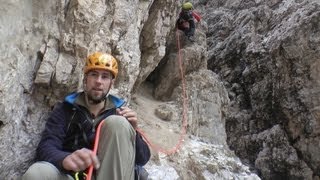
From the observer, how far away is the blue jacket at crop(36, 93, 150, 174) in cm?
413

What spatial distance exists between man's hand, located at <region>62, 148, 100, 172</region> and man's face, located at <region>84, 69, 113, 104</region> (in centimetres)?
84

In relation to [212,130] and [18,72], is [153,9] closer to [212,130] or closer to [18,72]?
[212,130]

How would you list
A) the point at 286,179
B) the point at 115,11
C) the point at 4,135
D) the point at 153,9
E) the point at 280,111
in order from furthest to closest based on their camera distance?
the point at 280,111 → the point at 286,179 → the point at 153,9 → the point at 115,11 → the point at 4,135

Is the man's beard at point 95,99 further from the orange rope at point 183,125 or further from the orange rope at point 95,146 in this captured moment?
the orange rope at point 183,125

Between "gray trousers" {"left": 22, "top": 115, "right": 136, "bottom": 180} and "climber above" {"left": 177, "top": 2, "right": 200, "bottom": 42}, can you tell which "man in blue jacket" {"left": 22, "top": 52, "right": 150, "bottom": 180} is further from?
"climber above" {"left": 177, "top": 2, "right": 200, "bottom": 42}

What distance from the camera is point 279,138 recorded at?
1900 centimetres

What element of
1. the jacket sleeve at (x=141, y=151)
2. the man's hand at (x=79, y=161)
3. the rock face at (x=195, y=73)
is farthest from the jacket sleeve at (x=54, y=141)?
the jacket sleeve at (x=141, y=151)

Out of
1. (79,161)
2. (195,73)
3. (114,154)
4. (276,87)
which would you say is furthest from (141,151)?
(276,87)

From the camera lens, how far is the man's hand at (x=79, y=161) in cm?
367

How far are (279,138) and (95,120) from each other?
16.2 metres

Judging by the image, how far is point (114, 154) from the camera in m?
3.82

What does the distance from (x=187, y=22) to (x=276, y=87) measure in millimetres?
8697

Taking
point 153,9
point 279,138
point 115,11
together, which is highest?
point 153,9

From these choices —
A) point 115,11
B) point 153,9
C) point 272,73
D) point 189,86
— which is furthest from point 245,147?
point 115,11
